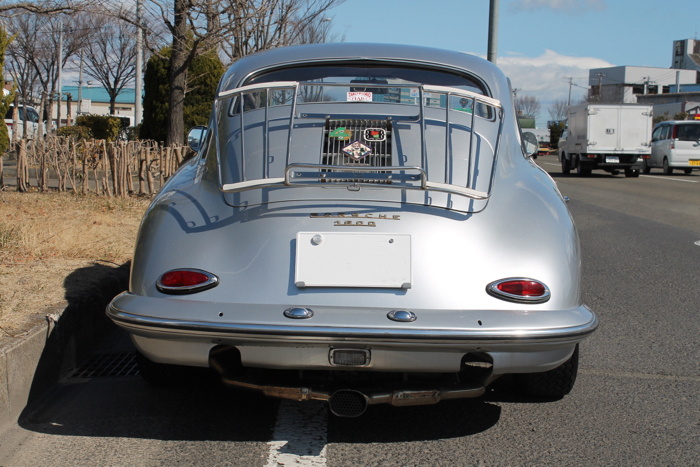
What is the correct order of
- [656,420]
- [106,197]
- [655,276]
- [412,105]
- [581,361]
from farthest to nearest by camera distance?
[106,197]
[655,276]
[581,361]
[412,105]
[656,420]

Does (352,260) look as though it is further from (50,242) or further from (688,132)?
(688,132)

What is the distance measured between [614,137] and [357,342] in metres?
23.1

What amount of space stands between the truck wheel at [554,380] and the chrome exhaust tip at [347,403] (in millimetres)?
988

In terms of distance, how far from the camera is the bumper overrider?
2367 millimetres

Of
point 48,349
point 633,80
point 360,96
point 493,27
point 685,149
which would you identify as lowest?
point 48,349

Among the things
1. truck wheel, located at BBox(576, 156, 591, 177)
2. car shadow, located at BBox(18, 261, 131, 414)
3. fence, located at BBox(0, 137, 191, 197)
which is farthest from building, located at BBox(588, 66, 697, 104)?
car shadow, located at BBox(18, 261, 131, 414)

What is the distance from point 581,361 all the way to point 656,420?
840mm

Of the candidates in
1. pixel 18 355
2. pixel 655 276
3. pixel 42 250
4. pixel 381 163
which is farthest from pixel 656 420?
pixel 42 250

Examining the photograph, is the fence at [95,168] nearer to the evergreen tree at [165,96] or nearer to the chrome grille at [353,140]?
the evergreen tree at [165,96]

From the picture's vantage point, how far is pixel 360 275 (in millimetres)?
2508

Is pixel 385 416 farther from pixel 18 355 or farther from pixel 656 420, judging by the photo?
pixel 18 355

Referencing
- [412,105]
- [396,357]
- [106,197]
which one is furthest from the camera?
[106,197]

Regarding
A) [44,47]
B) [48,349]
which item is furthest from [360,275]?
[44,47]

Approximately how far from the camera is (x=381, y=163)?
9.92ft
